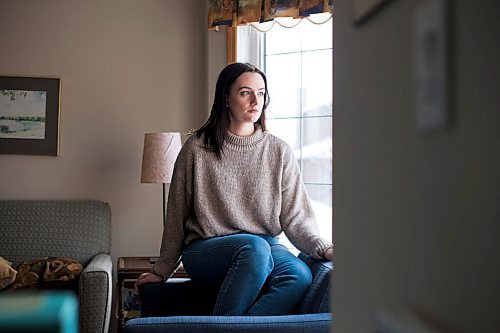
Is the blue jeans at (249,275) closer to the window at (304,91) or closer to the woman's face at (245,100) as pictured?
the woman's face at (245,100)

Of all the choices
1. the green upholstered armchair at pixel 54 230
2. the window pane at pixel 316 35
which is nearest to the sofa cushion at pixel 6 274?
the green upholstered armchair at pixel 54 230

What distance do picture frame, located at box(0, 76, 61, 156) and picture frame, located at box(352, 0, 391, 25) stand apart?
3515 mm

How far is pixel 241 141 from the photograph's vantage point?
2408 millimetres

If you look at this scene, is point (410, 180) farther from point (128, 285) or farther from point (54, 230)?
point (54, 230)

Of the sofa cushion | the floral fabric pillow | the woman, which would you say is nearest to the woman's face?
the woman

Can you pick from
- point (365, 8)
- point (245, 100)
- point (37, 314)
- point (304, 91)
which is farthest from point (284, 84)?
point (37, 314)

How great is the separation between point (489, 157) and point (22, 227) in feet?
11.7

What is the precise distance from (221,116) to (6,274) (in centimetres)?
144

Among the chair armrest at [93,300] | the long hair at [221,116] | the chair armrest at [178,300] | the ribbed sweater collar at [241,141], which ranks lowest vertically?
the chair armrest at [93,300]

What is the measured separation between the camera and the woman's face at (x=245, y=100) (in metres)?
2.43

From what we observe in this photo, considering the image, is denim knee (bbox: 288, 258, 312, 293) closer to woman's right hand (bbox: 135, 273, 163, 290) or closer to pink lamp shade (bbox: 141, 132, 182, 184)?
woman's right hand (bbox: 135, 273, 163, 290)

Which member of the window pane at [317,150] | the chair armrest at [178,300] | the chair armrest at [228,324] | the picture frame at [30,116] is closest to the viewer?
the chair armrest at [228,324]

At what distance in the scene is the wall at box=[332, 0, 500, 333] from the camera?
0.35 metres

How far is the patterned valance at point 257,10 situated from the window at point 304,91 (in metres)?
0.12
